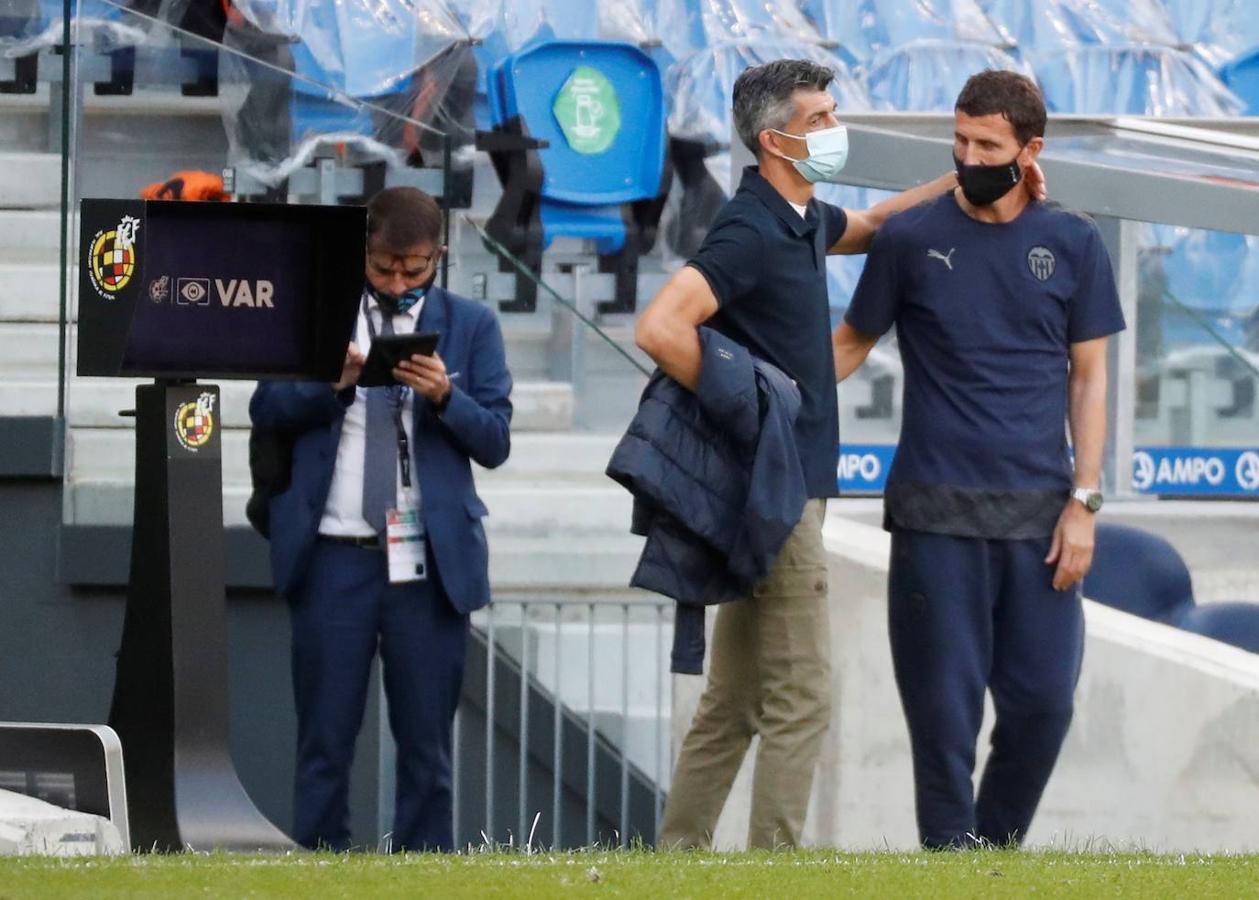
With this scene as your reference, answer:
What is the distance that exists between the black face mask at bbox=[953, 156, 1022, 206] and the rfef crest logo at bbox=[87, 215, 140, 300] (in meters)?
1.85

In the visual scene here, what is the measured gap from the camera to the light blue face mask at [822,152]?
5.18 m

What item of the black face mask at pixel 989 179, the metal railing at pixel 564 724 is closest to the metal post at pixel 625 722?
the metal railing at pixel 564 724

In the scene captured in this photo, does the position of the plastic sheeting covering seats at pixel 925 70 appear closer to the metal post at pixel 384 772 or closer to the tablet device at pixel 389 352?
the metal post at pixel 384 772

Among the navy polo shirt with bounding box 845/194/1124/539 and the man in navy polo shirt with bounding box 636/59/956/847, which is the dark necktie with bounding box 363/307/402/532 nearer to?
the man in navy polo shirt with bounding box 636/59/956/847

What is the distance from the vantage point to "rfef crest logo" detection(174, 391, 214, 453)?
15.3 feet

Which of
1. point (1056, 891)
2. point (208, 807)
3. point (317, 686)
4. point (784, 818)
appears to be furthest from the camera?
point (317, 686)

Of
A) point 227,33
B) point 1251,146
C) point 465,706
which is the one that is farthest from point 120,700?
point 227,33

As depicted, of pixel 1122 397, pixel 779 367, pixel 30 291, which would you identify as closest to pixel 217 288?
pixel 779 367

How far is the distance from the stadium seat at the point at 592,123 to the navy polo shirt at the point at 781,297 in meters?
5.32

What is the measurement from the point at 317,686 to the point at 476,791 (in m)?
1.70

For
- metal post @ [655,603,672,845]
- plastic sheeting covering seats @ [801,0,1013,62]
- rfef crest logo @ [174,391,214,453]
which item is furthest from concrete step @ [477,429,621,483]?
plastic sheeting covering seats @ [801,0,1013,62]

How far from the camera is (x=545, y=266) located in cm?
816

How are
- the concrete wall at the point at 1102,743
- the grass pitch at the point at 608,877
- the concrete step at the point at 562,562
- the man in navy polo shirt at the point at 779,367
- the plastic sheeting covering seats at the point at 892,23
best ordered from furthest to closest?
the plastic sheeting covering seats at the point at 892,23
the concrete step at the point at 562,562
the concrete wall at the point at 1102,743
the man in navy polo shirt at the point at 779,367
the grass pitch at the point at 608,877

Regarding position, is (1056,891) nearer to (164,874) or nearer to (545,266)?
(164,874)
